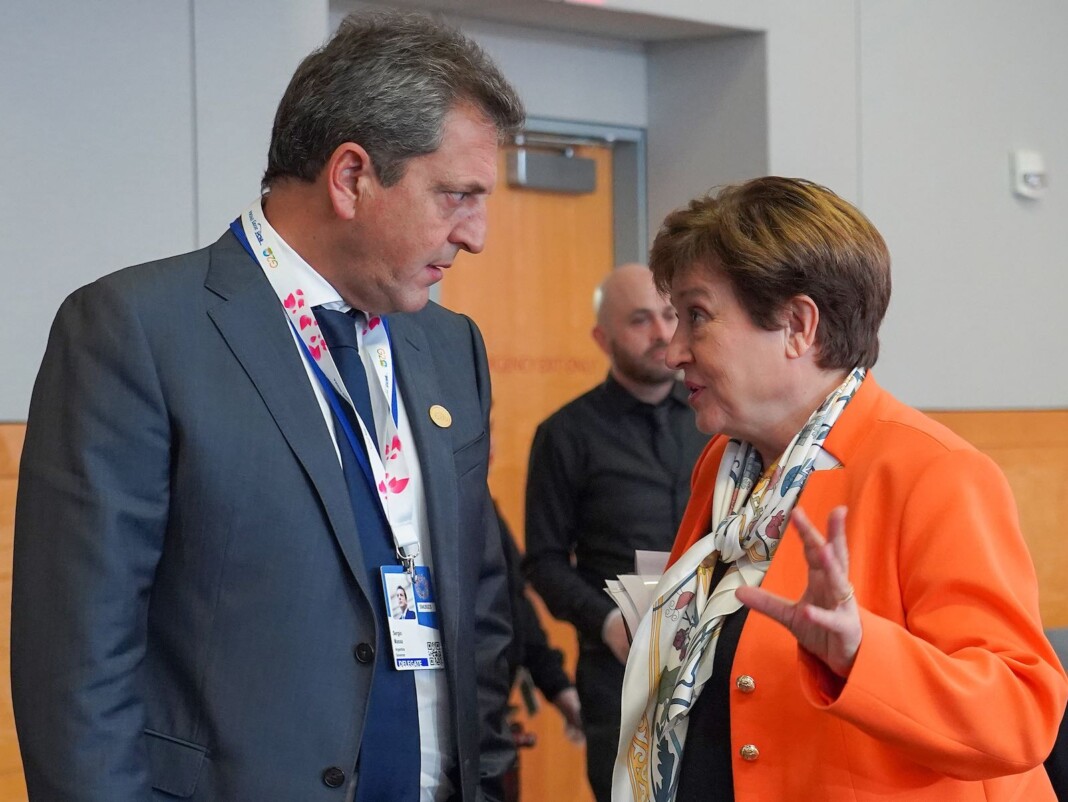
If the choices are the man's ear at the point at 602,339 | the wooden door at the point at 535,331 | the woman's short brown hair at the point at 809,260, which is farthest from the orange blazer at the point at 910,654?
the wooden door at the point at 535,331

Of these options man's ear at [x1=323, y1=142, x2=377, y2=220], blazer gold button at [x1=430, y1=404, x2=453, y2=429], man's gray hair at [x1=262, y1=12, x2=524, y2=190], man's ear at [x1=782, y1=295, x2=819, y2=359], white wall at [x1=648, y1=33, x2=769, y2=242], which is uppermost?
white wall at [x1=648, y1=33, x2=769, y2=242]

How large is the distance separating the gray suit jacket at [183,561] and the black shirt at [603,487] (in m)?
1.77

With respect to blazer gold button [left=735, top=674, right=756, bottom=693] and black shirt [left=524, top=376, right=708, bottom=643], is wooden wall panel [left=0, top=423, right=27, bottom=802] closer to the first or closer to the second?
black shirt [left=524, top=376, right=708, bottom=643]

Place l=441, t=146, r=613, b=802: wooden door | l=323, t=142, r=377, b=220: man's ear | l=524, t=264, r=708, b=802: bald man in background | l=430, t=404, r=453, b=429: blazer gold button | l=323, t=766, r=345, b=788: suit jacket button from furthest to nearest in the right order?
l=441, t=146, r=613, b=802: wooden door
l=524, t=264, r=708, b=802: bald man in background
l=430, t=404, r=453, b=429: blazer gold button
l=323, t=142, r=377, b=220: man's ear
l=323, t=766, r=345, b=788: suit jacket button

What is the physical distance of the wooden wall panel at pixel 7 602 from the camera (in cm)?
314

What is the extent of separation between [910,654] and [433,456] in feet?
2.44

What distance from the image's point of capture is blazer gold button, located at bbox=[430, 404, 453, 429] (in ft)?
6.37

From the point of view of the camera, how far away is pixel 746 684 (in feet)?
5.63

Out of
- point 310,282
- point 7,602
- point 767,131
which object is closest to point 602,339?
point 767,131

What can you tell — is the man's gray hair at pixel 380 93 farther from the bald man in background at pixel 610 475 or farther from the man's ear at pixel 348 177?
the bald man in background at pixel 610 475

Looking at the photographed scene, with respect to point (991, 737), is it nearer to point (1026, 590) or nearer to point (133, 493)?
point (1026, 590)

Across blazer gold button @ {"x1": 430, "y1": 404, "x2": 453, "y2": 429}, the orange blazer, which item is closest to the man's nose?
blazer gold button @ {"x1": 430, "y1": 404, "x2": 453, "y2": 429}

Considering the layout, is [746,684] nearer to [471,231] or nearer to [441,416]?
[441,416]

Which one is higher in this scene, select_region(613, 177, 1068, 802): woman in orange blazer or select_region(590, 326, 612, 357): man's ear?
select_region(590, 326, 612, 357): man's ear
